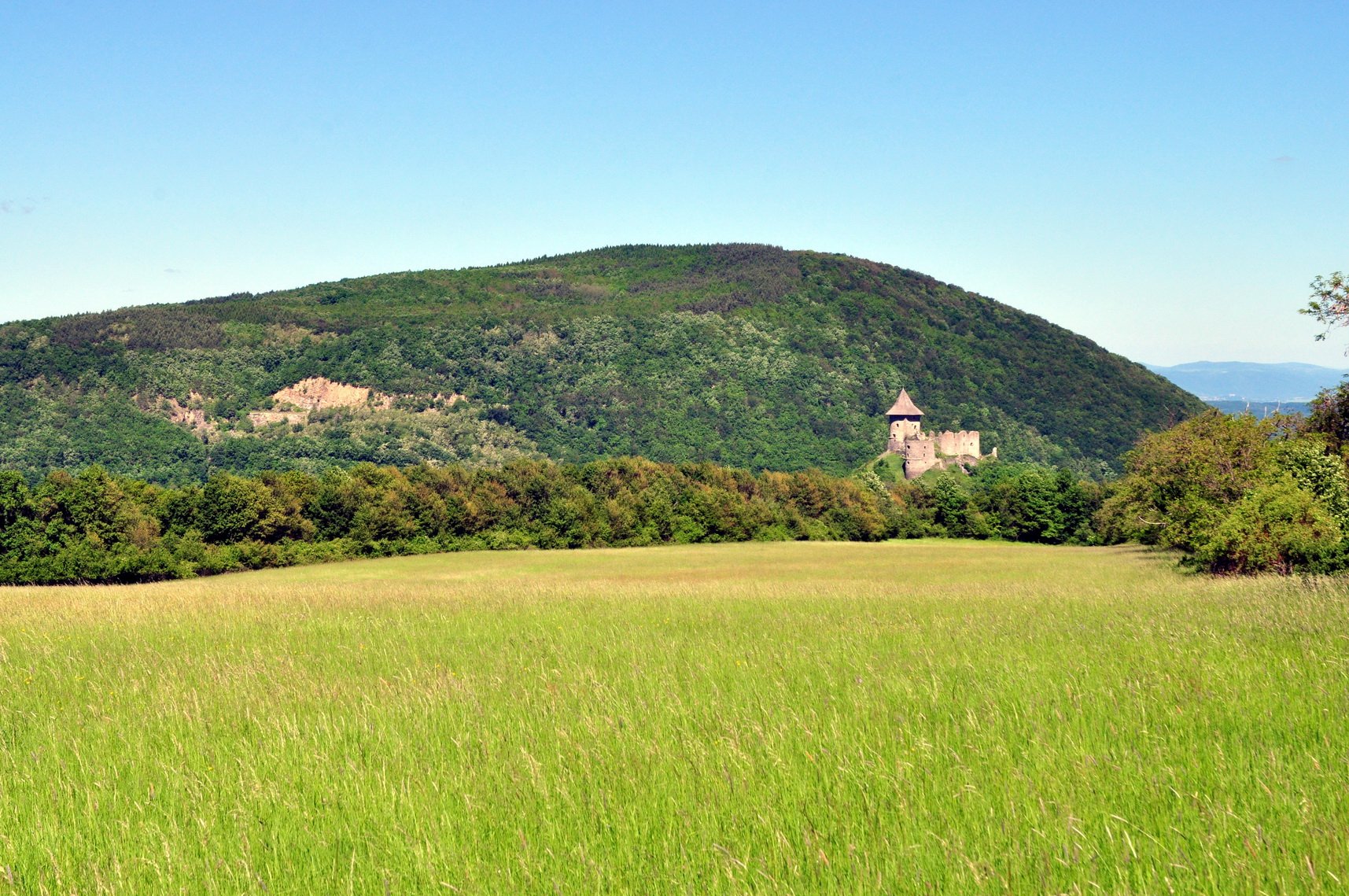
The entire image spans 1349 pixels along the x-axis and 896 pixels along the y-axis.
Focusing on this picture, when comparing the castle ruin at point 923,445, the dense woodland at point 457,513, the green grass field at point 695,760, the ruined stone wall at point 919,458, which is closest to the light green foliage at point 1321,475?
Result: the green grass field at point 695,760

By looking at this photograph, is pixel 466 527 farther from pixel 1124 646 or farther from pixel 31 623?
pixel 1124 646

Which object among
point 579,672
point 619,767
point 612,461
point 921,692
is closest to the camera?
point 619,767

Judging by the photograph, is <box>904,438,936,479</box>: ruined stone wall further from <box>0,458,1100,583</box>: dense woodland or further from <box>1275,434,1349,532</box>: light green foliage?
<box>1275,434,1349,532</box>: light green foliage

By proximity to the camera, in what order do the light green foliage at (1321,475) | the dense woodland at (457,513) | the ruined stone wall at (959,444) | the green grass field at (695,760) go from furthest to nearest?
the ruined stone wall at (959,444) < the dense woodland at (457,513) < the light green foliage at (1321,475) < the green grass field at (695,760)

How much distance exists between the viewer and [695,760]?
746 cm

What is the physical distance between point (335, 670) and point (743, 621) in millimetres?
7221

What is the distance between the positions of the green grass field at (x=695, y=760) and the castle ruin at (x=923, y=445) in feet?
488

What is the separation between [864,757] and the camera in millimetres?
7422

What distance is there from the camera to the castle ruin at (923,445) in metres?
164

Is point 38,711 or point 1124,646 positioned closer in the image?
point 38,711

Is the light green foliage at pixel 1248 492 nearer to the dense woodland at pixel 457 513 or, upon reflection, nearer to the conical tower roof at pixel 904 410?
the dense woodland at pixel 457 513

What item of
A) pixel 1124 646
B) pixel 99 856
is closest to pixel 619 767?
pixel 99 856

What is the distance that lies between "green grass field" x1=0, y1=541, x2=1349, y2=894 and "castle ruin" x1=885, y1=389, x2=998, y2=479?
148834 mm

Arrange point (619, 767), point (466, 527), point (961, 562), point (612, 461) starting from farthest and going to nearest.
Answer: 1. point (612, 461)
2. point (466, 527)
3. point (961, 562)
4. point (619, 767)
